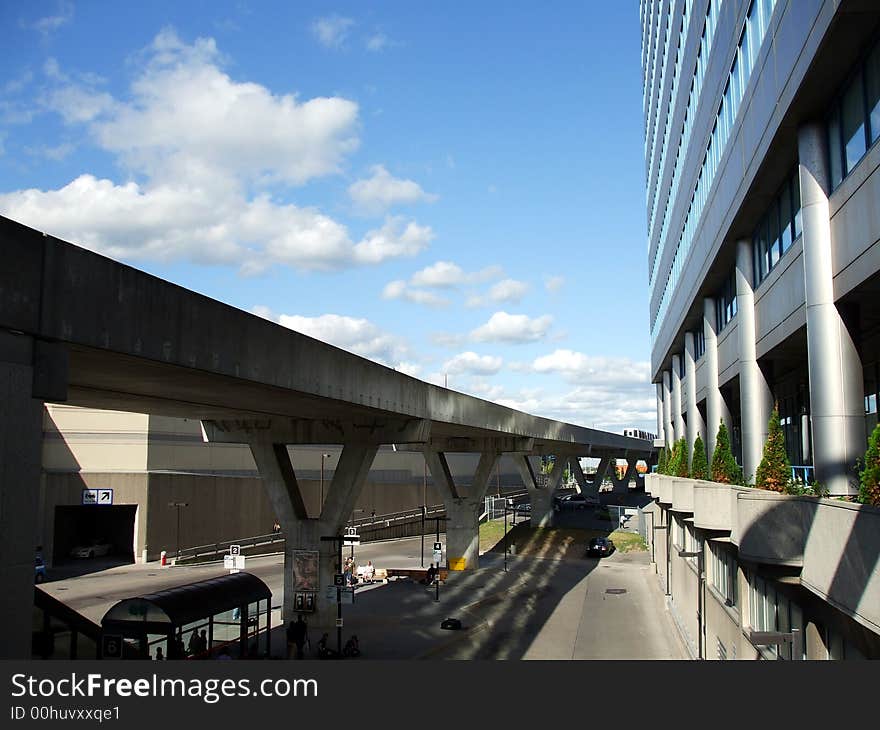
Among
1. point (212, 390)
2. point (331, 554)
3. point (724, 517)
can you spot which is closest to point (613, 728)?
point (724, 517)

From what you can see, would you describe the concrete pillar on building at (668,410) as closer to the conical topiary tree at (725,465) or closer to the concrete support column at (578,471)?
the conical topiary tree at (725,465)

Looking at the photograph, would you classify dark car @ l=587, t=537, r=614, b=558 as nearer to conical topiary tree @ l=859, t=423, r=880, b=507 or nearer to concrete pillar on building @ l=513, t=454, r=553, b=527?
concrete pillar on building @ l=513, t=454, r=553, b=527

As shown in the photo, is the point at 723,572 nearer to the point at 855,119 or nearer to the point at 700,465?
the point at 700,465

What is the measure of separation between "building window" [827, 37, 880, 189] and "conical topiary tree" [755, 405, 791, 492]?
517 cm

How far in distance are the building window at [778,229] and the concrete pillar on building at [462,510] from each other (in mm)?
32271

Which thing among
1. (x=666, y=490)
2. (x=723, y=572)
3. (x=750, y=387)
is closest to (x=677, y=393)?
(x=666, y=490)

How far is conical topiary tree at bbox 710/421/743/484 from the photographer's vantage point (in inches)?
962

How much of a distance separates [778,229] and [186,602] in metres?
18.4

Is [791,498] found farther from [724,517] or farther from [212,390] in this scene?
[212,390]

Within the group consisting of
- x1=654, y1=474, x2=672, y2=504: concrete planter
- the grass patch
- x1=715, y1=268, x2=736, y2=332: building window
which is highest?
x1=715, y1=268, x2=736, y2=332: building window

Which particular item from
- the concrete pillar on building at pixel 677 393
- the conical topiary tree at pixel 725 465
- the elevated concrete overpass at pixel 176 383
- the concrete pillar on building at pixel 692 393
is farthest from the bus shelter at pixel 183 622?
the concrete pillar on building at pixel 677 393

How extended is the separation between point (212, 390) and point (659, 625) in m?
24.3

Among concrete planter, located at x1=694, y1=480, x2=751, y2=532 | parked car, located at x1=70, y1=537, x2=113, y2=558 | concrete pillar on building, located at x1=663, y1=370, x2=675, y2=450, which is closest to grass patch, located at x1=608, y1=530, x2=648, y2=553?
concrete pillar on building, located at x1=663, y1=370, x2=675, y2=450

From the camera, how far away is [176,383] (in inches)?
787
